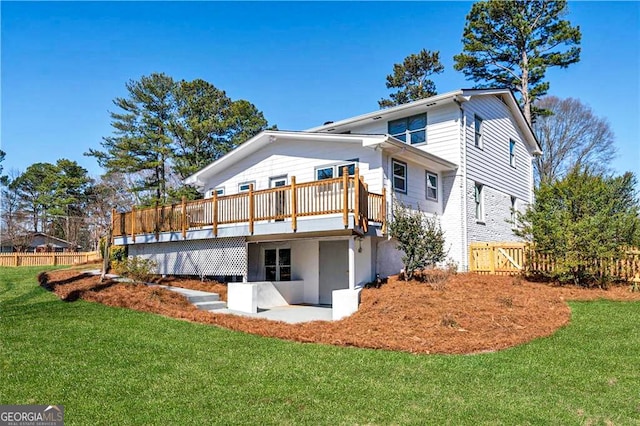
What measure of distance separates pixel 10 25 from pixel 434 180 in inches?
512

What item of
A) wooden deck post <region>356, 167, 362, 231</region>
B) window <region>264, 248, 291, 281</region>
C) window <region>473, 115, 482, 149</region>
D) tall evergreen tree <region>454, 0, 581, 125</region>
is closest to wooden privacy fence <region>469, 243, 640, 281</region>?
window <region>473, 115, 482, 149</region>

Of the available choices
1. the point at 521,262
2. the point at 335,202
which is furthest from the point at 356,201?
the point at 521,262

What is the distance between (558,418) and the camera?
15.6 feet

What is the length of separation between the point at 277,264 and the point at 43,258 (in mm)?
22345

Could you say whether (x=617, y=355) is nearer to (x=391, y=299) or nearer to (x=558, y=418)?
Answer: (x=558, y=418)

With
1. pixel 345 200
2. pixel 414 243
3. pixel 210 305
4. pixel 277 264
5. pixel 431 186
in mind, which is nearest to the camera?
pixel 345 200

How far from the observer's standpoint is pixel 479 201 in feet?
57.5

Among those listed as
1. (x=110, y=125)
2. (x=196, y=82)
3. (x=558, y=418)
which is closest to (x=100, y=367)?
(x=558, y=418)

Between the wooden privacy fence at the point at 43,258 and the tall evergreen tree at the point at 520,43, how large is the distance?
91.7ft

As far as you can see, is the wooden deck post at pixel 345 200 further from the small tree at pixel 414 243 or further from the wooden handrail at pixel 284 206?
the small tree at pixel 414 243

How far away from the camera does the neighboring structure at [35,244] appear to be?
39.6 metres

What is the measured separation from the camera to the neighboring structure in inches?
1559

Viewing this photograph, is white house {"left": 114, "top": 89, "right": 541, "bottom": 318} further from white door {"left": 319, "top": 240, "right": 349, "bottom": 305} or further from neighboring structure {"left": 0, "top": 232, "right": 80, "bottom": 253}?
neighboring structure {"left": 0, "top": 232, "right": 80, "bottom": 253}

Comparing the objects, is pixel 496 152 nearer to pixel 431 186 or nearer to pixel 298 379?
pixel 431 186
